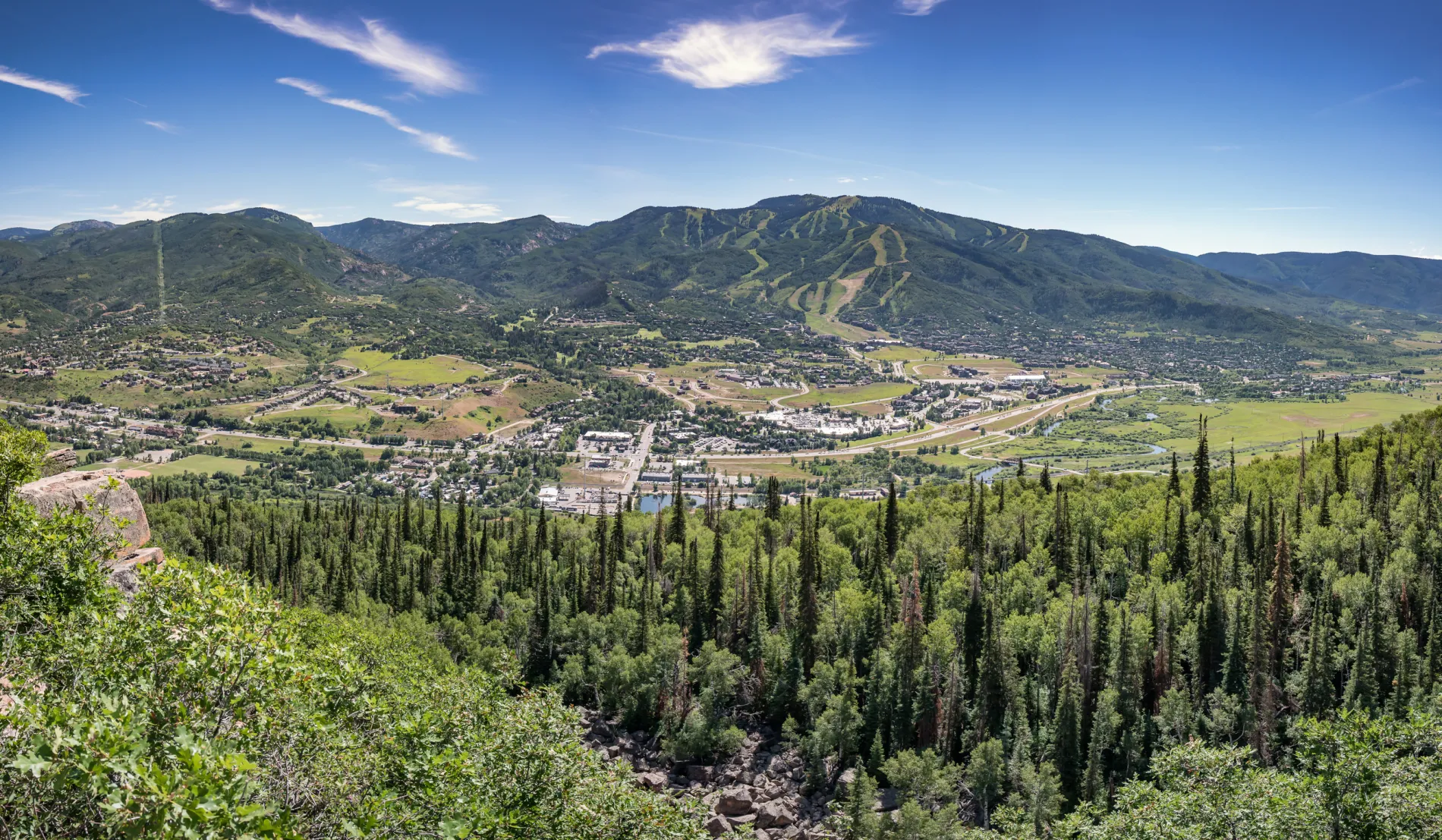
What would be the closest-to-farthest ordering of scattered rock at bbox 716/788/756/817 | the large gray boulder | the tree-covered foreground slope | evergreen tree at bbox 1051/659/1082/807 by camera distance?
the tree-covered foreground slope, the large gray boulder, evergreen tree at bbox 1051/659/1082/807, scattered rock at bbox 716/788/756/817

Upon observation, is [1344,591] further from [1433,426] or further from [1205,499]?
[1433,426]

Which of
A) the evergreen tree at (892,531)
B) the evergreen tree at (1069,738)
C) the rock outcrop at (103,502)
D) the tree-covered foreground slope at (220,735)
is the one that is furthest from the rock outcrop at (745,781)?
the tree-covered foreground slope at (220,735)

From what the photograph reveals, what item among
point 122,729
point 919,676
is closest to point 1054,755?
point 919,676

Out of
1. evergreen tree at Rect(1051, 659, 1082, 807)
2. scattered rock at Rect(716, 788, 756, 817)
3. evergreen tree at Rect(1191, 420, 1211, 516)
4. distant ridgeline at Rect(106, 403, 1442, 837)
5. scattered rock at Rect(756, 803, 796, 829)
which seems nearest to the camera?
distant ridgeline at Rect(106, 403, 1442, 837)

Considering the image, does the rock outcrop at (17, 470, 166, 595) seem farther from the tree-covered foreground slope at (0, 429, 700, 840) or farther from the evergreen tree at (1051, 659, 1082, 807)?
the evergreen tree at (1051, 659, 1082, 807)

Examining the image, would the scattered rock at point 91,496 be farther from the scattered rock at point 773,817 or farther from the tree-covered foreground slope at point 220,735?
the scattered rock at point 773,817

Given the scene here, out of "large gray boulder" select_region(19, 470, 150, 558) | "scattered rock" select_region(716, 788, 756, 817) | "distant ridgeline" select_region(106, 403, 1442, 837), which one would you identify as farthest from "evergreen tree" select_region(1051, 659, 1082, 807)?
"large gray boulder" select_region(19, 470, 150, 558)

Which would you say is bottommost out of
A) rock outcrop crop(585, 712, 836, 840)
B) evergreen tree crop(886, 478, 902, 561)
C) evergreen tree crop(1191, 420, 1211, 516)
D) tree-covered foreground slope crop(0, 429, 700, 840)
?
rock outcrop crop(585, 712, 836, 840)
